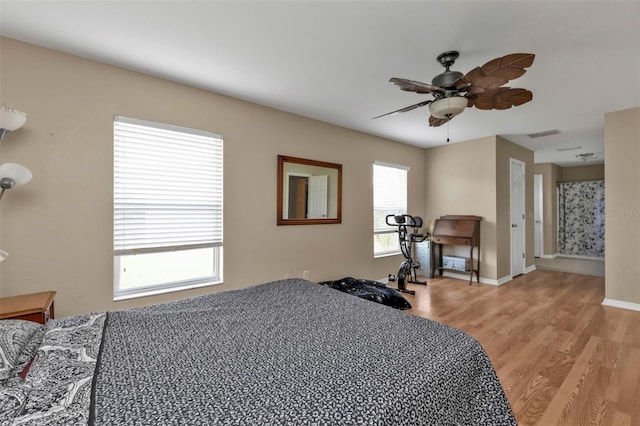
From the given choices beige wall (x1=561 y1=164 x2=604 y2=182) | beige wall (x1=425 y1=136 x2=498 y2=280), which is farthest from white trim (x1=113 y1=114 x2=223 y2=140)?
beige wall (x1=561 y1=164 x2=604 y2=182)

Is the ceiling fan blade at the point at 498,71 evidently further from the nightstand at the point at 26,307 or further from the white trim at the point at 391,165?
the nightstand at the point at 26,307

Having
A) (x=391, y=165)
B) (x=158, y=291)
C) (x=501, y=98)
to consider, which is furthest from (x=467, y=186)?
(x=158, y=291)

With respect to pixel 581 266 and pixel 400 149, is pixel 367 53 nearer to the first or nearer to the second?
pixel 400 149

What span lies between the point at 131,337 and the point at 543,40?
324 cm

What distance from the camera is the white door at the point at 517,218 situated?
17.9ft

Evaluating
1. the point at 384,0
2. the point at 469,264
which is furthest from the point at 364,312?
the point at 469,264

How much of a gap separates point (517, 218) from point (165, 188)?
5936 mm

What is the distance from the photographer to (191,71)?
2.69 metres

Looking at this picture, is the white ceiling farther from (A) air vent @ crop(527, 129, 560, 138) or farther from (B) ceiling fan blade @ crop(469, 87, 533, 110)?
(A) air vent @ crop(527, 129, 560, 138)

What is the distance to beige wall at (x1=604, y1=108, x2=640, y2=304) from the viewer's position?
3.62 metres

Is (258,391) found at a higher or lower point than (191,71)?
lower

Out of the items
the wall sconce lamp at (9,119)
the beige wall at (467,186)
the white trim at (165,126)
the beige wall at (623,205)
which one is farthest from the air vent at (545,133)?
the wall sconce lamp at (9,119)

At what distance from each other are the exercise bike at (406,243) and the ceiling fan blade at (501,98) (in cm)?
238

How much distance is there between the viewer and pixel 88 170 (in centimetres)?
247
